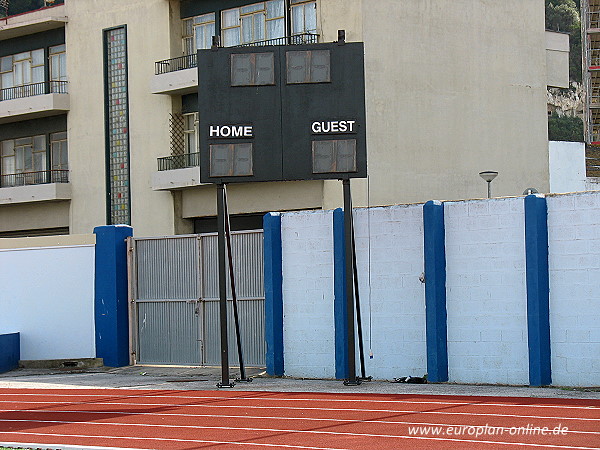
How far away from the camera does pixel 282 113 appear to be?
1886cm

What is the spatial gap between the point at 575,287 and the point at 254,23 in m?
23.6

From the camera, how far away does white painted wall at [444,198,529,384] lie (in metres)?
18.2

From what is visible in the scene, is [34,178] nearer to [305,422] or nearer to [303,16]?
[303,16]

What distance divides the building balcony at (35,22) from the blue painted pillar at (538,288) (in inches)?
1236

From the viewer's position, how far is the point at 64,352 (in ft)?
84.2

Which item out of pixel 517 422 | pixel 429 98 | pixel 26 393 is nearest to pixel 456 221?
pixel 517 422

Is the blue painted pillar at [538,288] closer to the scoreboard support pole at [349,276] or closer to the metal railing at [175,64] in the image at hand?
the scoreboard support pole at [349,276]

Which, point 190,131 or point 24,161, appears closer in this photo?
point 190,131

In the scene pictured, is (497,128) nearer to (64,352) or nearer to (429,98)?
(429,98)

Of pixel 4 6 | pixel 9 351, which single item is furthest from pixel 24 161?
pixel 9 351

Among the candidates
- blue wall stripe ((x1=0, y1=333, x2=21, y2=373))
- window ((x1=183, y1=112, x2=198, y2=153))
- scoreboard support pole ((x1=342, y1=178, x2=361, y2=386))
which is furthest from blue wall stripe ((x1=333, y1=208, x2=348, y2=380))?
window ((x1=183, y1=112, x2=198, y2=153))

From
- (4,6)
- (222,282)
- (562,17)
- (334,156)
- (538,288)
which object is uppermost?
(562,17)

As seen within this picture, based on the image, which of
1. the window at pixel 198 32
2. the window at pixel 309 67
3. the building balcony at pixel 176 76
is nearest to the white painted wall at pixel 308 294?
the window at pixel 309 67

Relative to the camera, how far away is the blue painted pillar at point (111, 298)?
81.2 ft
